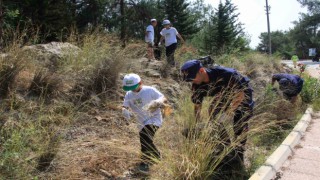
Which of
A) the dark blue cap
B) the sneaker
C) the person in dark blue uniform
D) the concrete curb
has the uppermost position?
the dark blue cap

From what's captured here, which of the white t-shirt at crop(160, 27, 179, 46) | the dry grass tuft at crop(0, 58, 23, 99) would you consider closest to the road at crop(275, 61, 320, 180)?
the dry grass tuft at crop(0, 58, 23, 99)

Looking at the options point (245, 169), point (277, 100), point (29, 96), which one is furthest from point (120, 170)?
point (277, 100)

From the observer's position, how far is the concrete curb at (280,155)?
4235 millimetres

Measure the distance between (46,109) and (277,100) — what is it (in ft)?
13.3

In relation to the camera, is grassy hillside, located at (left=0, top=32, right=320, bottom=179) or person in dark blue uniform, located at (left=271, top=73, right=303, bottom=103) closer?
grassy hillside, located at (left=0, top=32, right=320, bottom=179)

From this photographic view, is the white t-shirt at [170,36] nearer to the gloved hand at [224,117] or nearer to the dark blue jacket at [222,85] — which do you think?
the dark blue jacket at [222,85]

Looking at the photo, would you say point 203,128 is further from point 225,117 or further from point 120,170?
point 120,170

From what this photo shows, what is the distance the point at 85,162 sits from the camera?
4.64 metres

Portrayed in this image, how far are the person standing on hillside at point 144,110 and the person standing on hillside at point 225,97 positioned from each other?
502 mm

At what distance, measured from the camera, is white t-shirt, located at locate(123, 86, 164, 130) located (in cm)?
468

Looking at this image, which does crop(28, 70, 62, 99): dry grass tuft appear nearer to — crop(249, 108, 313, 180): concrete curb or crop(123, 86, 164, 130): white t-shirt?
crop(123, 86, 164, 130): white t-shirt

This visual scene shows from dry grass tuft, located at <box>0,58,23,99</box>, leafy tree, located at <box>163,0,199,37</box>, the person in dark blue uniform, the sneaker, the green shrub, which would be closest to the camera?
the sneaker

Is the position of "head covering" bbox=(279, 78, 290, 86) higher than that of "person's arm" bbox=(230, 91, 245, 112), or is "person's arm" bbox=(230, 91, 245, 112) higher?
"person's arm" bbox=(230, 91, 245, 112)

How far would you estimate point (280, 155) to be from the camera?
5016 mm
